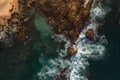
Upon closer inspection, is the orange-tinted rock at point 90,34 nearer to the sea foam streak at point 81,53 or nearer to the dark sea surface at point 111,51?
the sea foam streak at point 81,53

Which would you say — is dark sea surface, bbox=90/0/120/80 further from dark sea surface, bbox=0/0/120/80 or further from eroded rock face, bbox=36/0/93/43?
eroded rock face, bbox=36/0/93/43

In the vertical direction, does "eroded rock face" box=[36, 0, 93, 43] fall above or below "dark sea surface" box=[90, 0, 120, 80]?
above

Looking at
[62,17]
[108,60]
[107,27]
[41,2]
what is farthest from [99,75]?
[41,2]

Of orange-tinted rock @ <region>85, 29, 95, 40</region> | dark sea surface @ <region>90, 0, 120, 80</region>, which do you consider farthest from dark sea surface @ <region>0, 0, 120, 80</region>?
orange-tinted rock @ <region>85, 29, 95, 40</region>

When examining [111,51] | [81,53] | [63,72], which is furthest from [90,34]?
[63,72]

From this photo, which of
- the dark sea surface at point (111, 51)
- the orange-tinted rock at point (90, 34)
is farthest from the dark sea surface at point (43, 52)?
the orange-tinted rock at point (90, 34)

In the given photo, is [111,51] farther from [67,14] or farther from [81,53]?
[67,14]
